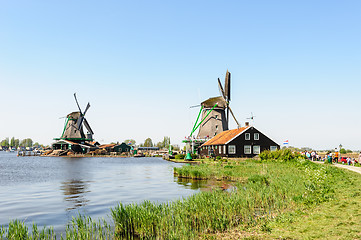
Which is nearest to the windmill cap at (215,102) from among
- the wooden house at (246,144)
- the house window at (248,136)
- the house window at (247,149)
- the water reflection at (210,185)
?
the wooden house at (246,144)

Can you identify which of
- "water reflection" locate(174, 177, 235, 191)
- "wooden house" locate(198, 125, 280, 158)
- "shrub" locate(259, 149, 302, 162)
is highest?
"wooden house" locate(198, 125, 280, 158)

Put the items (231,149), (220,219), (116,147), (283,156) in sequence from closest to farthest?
1. (220,219)
2. (283,156)
3. (231,149)
4. (116,147)

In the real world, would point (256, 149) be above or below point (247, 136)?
below

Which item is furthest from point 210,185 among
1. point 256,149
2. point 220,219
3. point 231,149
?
point 256,149

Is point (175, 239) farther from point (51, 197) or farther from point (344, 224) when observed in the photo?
point (51, 197)

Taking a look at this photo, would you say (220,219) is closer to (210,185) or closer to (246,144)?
(210,185)

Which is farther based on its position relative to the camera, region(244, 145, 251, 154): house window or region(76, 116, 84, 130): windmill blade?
region(76, 116, 84, 130): windmill blade

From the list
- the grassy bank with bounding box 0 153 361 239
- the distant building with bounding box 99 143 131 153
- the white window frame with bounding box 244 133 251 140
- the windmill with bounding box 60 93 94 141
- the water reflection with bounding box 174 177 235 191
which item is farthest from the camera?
the distant building with bounding box 99 143 131 153

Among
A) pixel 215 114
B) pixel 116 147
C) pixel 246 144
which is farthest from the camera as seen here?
pixel 116 147

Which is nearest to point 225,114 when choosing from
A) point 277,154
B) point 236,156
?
point 236,156

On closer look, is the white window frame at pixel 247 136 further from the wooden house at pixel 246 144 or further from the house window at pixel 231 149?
the house window at pixel 231 149

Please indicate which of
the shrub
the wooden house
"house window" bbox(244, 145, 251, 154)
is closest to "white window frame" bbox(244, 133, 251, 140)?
the wooden house

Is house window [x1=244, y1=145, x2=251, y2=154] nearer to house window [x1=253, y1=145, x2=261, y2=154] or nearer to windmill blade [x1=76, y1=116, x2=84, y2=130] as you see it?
house window [x1=253, y1=145, x2=261, y2=154]

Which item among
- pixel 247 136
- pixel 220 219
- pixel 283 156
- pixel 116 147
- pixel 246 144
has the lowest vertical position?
pixel 220 219
